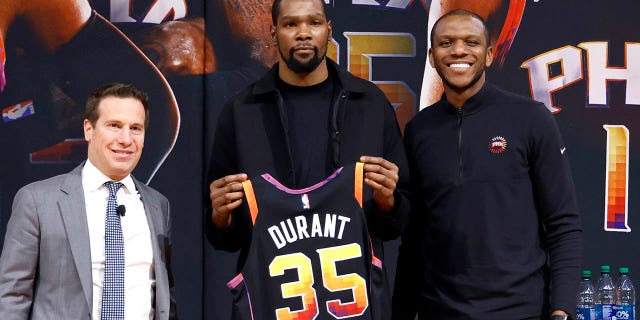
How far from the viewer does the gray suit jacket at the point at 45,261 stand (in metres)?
2.62

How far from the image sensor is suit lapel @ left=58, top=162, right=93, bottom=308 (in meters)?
2.66

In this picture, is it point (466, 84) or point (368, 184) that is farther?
point (466, 84)

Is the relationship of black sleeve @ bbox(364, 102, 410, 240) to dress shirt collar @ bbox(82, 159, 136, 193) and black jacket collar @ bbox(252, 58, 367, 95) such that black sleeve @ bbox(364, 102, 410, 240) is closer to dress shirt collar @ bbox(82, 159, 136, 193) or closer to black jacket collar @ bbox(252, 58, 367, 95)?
black jacket collar @ bbox(252, 58, 367, 95)

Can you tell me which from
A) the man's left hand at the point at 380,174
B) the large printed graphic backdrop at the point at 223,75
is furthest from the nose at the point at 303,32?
the large printed graphic backdrop at the point at 223,75

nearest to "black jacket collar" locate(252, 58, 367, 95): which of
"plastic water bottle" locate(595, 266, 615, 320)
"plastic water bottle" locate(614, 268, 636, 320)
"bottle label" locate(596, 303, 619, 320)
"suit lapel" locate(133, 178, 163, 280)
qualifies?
"suit lapel" locate(133, 178, 163, 280)

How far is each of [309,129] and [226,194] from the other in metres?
0.38

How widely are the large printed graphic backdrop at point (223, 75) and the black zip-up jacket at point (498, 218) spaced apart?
49.9 inches

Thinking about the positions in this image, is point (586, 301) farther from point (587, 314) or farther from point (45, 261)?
point (45, 261)

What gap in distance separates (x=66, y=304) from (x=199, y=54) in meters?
1.82

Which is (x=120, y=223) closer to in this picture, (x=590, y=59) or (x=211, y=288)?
(x=211, y=288)

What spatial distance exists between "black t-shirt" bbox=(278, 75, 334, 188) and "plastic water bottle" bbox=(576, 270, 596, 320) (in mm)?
1900

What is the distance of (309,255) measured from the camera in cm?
272

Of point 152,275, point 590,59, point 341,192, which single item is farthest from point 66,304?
point 590,59

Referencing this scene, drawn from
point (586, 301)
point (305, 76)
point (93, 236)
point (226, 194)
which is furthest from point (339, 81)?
point (586, 301)
